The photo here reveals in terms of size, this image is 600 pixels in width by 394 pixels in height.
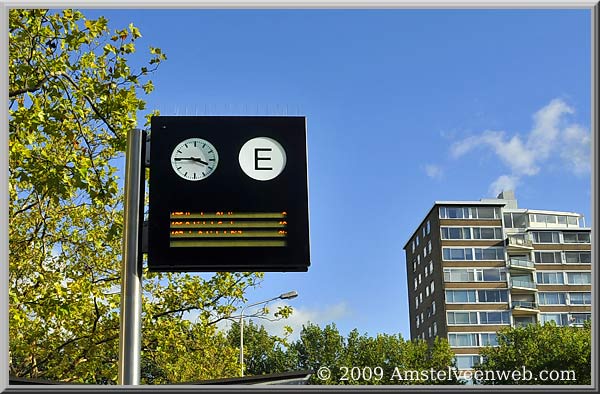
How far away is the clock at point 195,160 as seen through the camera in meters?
4.49

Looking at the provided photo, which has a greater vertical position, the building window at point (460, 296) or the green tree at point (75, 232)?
the building window at point (460, 296)

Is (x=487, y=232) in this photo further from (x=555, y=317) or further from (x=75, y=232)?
(x=75, y=232)

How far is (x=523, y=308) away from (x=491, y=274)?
4984 millimetres

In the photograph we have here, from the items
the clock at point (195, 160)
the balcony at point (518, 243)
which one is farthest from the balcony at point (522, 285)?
the clock at point (195, 160)

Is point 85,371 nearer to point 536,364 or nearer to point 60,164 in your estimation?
point 60,164

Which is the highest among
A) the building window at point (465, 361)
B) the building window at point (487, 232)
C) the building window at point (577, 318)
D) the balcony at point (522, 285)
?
the building window at point (487, 232)

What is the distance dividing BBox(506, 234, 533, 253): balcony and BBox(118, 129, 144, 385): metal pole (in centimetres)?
8079

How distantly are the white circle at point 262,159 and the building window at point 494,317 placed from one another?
248ft

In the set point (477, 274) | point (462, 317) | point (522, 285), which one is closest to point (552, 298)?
point (522, 285)

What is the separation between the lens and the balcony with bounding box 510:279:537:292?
79.1 m

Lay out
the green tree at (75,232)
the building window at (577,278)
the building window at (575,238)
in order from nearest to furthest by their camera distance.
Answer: the green tree at (75,232)
the building window at (577,278)
the building window at (575,238)

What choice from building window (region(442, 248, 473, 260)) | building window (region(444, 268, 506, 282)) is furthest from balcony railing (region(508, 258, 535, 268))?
building window (region(442, 248, 473, 260))

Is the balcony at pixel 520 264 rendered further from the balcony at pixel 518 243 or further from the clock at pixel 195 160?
the clock at pixel 195 160

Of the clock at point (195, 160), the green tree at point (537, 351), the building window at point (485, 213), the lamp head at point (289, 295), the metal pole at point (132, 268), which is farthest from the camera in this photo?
the building window at point (485, 213)
